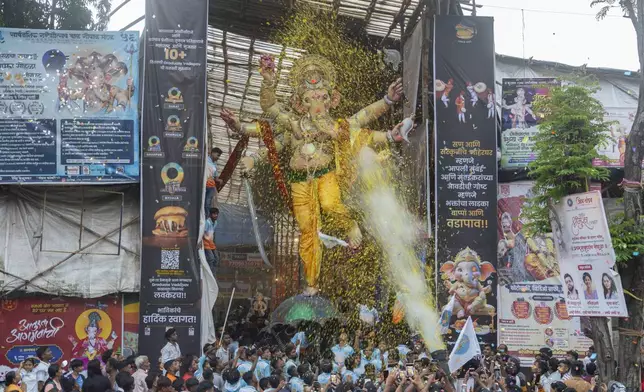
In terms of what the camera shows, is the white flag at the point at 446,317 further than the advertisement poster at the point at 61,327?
Yes

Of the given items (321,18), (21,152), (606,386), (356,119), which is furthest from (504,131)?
(21,152)

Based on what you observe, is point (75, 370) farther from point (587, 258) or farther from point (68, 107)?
point (68, 107)

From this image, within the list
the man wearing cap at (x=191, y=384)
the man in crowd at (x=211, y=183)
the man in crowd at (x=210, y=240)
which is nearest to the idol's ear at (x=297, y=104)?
the man in crowd at (x=211, y=183)

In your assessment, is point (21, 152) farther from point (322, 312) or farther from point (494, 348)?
point (494, 348)

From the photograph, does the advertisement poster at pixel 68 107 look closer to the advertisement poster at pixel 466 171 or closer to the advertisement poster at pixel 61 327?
the advertisement poster at pixel 61 327

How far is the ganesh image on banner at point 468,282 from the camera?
51.5 feet

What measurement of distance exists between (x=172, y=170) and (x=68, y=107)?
2.23m

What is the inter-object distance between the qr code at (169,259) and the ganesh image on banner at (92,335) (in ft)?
5.35

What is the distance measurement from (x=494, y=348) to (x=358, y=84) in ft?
20.7

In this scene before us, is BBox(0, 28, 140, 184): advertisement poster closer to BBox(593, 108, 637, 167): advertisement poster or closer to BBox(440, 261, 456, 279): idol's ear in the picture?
BBox(440, 261, 456, 279): idol's ear

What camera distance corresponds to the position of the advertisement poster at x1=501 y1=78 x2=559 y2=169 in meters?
17.2

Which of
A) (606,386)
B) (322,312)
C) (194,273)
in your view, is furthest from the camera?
(322,312)

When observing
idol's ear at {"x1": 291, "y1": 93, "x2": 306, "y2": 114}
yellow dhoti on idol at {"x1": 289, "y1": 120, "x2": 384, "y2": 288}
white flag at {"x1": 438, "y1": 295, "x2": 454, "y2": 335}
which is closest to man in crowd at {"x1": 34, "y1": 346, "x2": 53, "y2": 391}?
yellow dhoti on idol at {"x1": 289, "y1": 120, "x2": 384, "y2": 288}

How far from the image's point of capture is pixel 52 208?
15688 mm
